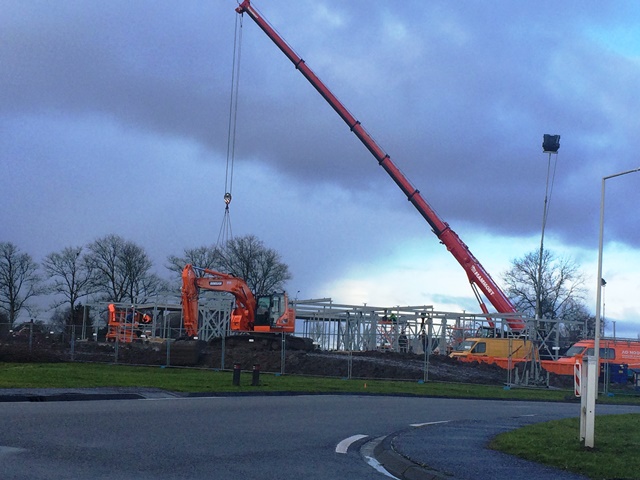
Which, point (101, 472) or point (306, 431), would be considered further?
point (306, 431)

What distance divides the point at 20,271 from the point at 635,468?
270 feet

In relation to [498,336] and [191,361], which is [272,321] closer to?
[191,361]

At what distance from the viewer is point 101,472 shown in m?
9.52

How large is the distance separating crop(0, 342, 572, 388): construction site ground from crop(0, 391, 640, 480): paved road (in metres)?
16.5

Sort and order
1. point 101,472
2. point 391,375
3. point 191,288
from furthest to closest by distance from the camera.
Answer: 1. point 191,288
2. point 391,375
3. point 101,472

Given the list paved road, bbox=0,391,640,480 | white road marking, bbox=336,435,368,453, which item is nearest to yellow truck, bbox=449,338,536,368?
paved road, bbox=0,391,640,480

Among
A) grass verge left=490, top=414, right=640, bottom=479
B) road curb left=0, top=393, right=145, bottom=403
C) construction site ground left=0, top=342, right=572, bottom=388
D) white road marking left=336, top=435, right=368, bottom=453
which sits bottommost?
construction site ground left=0, top=342, right=572, bottom=388

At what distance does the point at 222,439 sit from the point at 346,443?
2072 millimetres

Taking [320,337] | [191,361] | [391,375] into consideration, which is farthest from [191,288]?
[320,337]

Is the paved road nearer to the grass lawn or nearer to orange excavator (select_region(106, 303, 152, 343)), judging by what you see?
the grass lawn

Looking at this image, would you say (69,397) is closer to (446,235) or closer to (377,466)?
(377,466)

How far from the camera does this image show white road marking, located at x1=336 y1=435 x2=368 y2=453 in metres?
12.8

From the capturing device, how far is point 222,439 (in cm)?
1304

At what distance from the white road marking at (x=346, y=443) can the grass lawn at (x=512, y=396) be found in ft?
7.75
